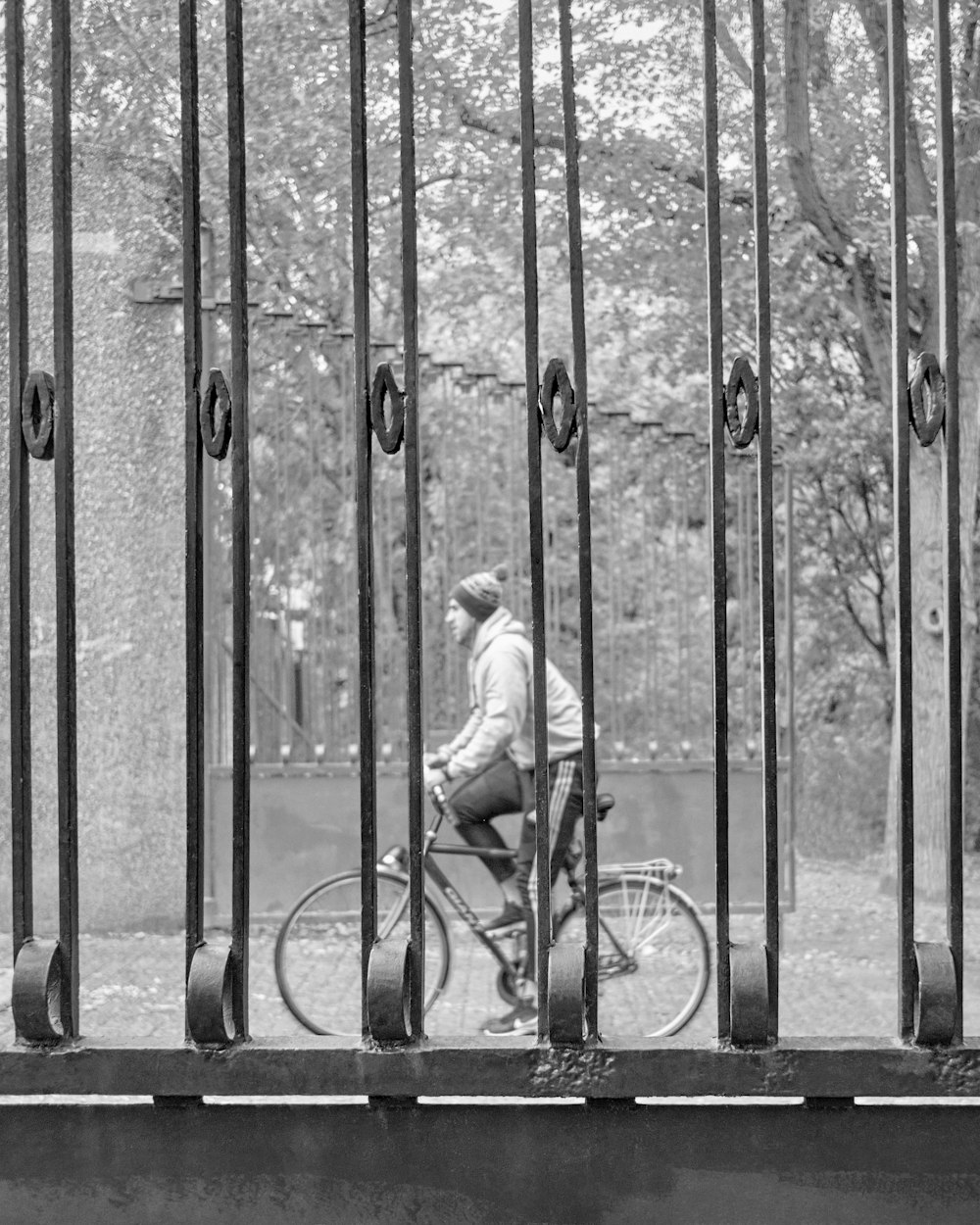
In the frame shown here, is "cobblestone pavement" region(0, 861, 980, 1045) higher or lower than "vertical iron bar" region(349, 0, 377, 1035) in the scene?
lower

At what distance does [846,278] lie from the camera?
1012 cm

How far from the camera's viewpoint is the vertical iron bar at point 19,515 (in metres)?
2.11

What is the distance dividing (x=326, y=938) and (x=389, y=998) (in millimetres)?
5759

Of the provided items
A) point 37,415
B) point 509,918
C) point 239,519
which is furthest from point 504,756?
point 37,415

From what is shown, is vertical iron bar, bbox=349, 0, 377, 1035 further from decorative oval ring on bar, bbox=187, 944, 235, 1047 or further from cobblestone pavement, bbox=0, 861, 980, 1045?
cobblestone pavement, bbox=0, 861, 980, 1045

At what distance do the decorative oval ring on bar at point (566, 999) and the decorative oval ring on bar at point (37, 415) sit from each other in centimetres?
A: 103

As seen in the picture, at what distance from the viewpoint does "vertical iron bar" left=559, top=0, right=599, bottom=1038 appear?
2057 mm

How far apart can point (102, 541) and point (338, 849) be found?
2.37 metres

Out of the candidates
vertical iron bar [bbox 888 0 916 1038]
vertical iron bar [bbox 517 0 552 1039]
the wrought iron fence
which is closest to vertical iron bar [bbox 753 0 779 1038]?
the wrought iron fence

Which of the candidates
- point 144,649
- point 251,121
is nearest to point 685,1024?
point 144,649

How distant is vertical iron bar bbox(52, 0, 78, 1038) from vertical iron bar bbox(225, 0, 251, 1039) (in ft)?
0.75

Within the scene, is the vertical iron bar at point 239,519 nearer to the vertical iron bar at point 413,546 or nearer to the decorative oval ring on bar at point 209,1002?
the decorative oval ring on bar at point 209,1002

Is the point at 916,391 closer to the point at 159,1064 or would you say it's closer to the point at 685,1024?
the point at 159,1064

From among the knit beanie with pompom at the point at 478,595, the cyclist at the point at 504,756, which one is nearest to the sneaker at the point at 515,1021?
the cyclist at the point at 504,756
